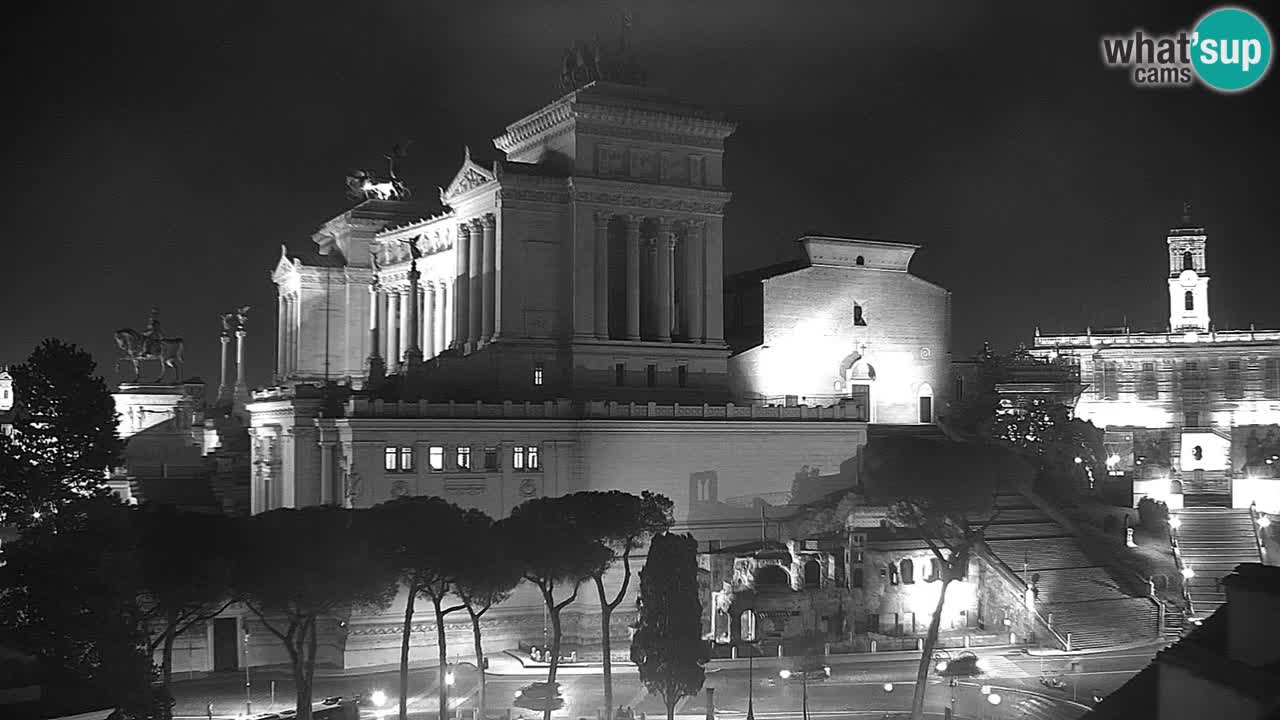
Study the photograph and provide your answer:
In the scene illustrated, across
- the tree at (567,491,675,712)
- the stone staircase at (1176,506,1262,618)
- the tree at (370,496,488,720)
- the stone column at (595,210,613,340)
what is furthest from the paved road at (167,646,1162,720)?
the stone column at (595,210,613,340)

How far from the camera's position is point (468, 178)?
79750mm

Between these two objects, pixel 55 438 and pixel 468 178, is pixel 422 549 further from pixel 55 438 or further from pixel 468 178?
pixel 468 178

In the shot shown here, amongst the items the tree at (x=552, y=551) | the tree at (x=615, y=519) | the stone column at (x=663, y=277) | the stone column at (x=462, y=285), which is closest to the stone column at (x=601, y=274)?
the stone column at (x=663, y=277)

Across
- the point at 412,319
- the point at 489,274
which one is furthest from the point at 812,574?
the point at 412,319

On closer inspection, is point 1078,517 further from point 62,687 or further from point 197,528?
point 62,687

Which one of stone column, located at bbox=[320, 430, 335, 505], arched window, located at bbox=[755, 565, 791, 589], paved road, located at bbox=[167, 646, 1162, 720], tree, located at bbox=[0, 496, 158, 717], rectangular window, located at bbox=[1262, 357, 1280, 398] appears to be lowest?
paved road, located at bbox=[167, 646, 1162, 720]

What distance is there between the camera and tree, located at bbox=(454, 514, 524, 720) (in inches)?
2025

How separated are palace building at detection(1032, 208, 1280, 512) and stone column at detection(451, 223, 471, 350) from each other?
2250 inches

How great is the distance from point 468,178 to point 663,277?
13.4 m

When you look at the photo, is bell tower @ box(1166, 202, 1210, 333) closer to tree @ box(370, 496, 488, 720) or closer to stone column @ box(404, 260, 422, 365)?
stone column @ box(404, 260, 422, 365)

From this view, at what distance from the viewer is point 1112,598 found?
70.2 metres

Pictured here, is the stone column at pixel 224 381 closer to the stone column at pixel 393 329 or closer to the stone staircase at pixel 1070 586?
the stone column at pixel 393 329

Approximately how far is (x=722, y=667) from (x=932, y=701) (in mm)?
10426

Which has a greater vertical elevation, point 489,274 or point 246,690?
point 489,274
